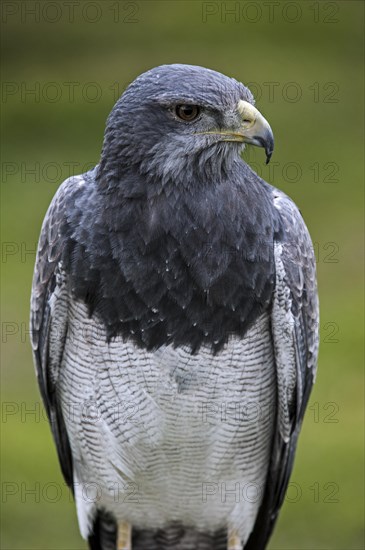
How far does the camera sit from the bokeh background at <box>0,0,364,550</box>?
8.40 m

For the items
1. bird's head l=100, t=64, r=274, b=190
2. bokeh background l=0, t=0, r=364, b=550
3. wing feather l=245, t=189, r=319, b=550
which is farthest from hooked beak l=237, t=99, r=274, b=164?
bokeh background l=0, t=0, r=364, b=550

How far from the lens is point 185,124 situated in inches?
A: 187

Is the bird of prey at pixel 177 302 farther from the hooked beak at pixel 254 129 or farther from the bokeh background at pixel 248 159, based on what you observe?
the bokeh background at pixel 248 159

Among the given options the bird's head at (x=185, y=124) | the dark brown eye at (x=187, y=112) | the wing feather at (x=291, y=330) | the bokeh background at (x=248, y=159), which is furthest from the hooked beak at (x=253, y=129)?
the bokeh background at (x=248, y=159)

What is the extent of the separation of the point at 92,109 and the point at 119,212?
29.7ft

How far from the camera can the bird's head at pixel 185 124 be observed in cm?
474

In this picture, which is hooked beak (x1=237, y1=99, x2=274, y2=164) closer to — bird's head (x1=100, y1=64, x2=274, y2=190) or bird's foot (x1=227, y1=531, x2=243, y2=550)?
bird's head (x1=100, y1=64, x2=274, y2=190)

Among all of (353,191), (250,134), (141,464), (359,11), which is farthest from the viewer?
(359,11)

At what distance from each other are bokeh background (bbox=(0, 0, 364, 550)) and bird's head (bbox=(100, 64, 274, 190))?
3653 millimetres

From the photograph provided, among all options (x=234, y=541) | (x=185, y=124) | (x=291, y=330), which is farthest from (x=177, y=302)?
(x=234, y=541)

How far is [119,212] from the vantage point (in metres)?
5.03

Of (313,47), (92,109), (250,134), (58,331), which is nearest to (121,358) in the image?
(58,331)

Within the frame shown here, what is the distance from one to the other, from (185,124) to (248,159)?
5.08 m

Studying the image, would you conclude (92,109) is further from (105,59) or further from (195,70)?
(195,70)
